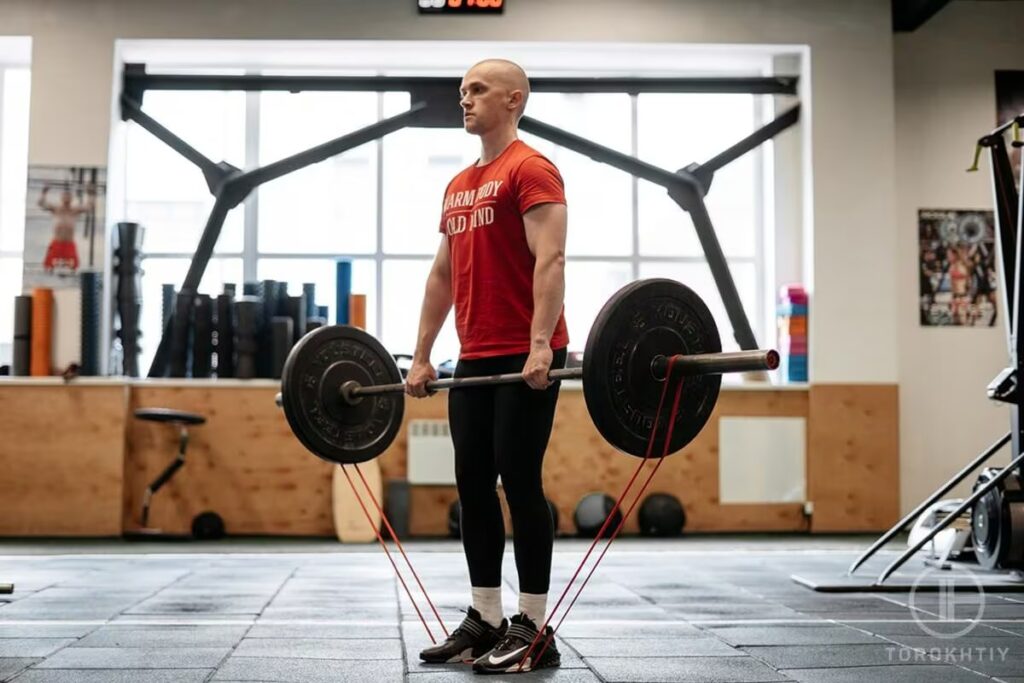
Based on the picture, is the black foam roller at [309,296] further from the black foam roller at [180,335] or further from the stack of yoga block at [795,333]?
the stack of yoga block at [795,333]

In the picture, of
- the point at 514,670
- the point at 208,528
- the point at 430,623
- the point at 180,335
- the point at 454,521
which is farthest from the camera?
the point at 180,335

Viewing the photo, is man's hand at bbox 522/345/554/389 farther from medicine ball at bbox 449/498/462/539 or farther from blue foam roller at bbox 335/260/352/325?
blue foam roller at bbox 335/260/352/325

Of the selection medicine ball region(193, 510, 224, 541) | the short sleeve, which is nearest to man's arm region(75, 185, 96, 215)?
medicine ball region(193, 510, 224, 541)

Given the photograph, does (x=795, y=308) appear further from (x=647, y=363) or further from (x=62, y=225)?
(x=647, y=363)

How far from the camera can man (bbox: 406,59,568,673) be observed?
2.40 meters

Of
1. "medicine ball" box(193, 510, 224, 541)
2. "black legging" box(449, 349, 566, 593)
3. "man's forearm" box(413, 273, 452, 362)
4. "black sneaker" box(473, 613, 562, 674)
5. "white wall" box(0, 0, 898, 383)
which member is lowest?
"medicine ball" box(193, 510, 224, 541)

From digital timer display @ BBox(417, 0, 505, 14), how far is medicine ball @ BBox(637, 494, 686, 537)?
2.97 m

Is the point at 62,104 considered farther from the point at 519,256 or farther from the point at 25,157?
the point at 519,256

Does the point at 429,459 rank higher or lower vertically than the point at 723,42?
lower

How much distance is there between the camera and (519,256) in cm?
248

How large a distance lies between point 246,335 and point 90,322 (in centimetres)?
86

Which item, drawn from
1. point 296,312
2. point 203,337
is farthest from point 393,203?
point 203,337

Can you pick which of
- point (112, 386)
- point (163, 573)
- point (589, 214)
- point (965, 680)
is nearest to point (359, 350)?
point (965, 680)

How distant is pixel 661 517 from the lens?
6254 millimetres
